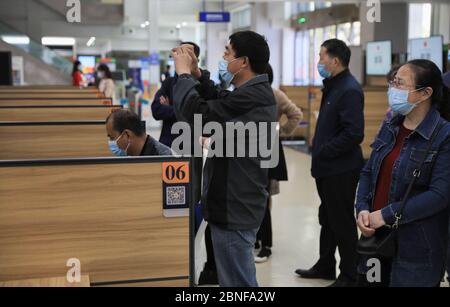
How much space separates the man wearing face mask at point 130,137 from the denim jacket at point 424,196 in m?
1.26

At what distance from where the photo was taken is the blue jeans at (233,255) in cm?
226

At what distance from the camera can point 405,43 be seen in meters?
11.4

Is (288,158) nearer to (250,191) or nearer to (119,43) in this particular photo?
(250,191)

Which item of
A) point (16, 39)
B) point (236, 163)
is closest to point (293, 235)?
point (236, 163)

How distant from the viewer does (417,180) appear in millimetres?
2139

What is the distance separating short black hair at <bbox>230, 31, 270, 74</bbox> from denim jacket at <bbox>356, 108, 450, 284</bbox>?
2.25 feet

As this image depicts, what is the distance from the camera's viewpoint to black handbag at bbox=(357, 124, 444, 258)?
2.13m

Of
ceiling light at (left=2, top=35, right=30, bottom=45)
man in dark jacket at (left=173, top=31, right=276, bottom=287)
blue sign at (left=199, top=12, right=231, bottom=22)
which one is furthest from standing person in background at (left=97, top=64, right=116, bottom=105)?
ceiling light at (left=2, top=35, right=30, bottom=45)

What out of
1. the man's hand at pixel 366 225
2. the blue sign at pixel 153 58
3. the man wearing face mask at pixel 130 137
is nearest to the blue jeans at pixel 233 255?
the man's hand at pixel 366 225

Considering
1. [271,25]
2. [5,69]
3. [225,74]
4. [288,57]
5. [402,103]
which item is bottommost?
[402,103]

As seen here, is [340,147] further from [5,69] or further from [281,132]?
[5,69]

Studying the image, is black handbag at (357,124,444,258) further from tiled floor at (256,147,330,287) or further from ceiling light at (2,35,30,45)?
ceiling light at (2,35,30,45)

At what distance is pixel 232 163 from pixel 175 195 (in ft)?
0.88

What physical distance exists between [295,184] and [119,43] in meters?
21.7
